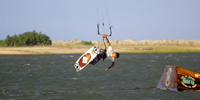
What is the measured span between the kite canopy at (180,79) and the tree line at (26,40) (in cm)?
8818

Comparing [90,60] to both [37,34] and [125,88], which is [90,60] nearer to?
[125,88]

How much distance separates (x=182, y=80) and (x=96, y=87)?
6.97 m

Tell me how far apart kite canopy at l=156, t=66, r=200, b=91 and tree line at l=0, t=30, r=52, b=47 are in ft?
289

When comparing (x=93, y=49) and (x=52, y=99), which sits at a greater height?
(x=93, y=49)

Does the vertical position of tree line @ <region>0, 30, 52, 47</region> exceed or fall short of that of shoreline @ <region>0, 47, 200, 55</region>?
it exceeds it

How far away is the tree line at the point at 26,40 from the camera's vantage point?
4161 inches

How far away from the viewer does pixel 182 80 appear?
21.2 meters

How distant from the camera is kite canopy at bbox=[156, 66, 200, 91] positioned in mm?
21016

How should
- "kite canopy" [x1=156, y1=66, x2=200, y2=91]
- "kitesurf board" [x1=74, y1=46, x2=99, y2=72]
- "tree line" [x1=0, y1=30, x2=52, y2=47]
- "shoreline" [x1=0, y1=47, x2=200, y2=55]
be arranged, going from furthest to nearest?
"tree line" [x1=0, y1=30, x2=52, y2=47], "shoreline" [x1=0, y1=47, x2=200, y2=55], "kite canopy" [x1=156, y1=66, x2=200, y2=91], "kitesurf board" [x1=74, y1=46, x2=99, y2=72]

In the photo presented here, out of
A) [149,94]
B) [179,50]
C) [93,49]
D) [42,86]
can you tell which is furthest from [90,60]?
[179,50]

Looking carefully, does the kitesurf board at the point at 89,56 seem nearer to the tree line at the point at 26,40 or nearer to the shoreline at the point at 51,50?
the shoreline at the point at 51,50

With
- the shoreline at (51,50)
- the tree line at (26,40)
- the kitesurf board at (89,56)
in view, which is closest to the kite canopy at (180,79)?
the kitesurf board at (89,56)

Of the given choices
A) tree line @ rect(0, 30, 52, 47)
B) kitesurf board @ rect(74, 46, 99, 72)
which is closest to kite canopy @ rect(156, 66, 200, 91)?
kitesurf board @ rect(74, 46, 99, 72)

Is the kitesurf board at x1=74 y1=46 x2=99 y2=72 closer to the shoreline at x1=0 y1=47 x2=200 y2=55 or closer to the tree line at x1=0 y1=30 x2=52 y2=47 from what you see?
the shoreline at x1=0 y1=47 x2=200 y2=55
